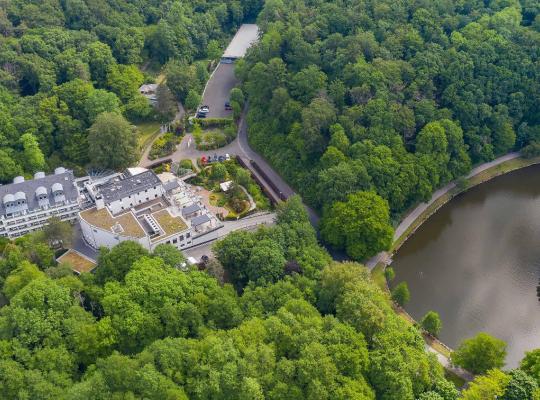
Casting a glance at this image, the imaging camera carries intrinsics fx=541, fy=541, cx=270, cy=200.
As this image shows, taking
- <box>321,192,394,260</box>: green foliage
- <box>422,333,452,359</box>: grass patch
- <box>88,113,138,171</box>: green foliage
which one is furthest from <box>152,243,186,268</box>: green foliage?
<box>422,333,452,359</box>: grass patch

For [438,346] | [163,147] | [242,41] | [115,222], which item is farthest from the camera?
[242,41]

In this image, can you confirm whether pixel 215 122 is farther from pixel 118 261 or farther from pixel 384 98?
pixel 118 261

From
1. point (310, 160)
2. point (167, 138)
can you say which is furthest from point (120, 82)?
point (310, 160)

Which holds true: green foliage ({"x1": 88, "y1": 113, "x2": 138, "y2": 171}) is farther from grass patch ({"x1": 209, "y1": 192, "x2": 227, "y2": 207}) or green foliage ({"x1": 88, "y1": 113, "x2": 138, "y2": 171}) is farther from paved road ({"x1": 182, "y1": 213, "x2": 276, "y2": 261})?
paved road ({"x1": 182, "y1": 213, "x2": 276, "y2": 261})

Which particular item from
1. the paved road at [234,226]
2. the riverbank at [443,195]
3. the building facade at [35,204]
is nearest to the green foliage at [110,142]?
the building facade at [35,204]

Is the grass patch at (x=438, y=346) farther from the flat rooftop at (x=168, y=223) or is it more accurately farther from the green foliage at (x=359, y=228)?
the flat rooftop at (x=168, y=223)

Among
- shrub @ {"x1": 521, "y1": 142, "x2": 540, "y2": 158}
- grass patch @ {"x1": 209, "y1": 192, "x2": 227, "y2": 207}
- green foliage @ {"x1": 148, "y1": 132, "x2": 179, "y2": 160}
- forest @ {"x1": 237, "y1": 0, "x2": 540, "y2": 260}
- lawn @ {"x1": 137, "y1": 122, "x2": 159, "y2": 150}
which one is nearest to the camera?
forest @ {"x1": 237, "y1": 0, "x2": 540, "y2": 260}

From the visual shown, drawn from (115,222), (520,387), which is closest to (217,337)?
(115,222)
